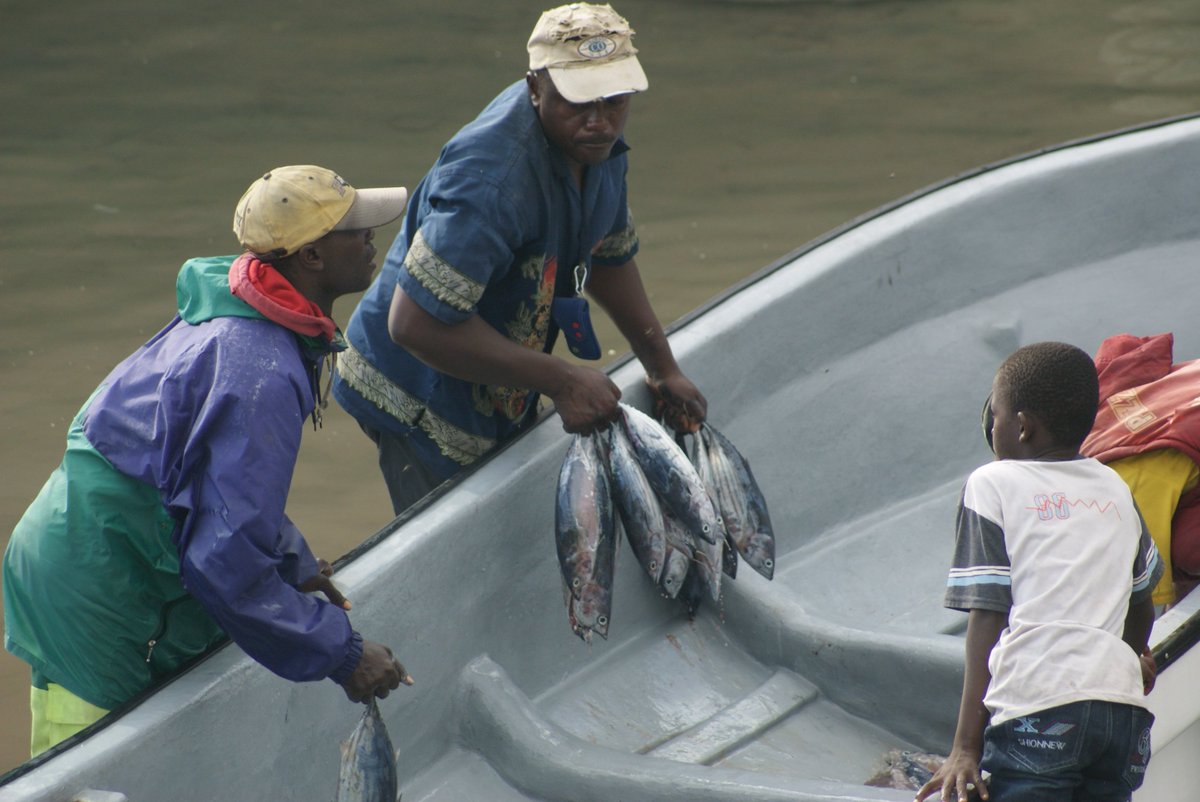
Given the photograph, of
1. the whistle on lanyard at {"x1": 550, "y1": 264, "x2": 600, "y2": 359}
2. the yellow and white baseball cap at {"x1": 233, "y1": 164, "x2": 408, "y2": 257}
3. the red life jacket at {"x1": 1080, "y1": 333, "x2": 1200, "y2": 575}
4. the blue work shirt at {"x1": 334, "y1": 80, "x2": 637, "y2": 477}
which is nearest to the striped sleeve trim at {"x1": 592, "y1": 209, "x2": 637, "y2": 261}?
the blue work shirt at {"x1": 334, "y1": 80, "x2": 637, "y2": 477}

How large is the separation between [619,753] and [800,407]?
1.66 meters

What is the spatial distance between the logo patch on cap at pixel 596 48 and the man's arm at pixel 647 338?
0.82m

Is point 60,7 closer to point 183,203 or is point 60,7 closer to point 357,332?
point 183,203

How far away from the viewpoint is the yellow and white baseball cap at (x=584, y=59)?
127 inches

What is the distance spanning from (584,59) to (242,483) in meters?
1.28

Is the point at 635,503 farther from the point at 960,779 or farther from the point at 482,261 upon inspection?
the point at 960,779

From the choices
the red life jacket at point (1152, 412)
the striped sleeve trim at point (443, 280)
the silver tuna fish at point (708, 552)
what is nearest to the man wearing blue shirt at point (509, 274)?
the striped sleeve trim at point (443, 280)

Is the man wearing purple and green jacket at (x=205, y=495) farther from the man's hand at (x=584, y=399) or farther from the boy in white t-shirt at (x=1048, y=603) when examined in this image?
A: the boy in white t-shirt at (x=1048, y=603)

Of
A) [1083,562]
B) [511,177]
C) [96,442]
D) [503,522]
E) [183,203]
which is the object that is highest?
[511,177]

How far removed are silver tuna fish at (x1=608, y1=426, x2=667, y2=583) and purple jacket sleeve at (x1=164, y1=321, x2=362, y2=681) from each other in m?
1.08

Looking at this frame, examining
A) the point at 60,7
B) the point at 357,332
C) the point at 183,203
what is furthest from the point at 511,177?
the point at 60,7

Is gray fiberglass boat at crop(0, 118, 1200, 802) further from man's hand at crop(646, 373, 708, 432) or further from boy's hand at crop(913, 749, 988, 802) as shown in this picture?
boy's hand at crop(913, 749, 988, 802)

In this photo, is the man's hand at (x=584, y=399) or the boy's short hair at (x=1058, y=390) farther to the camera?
the man's hand at (x=584, y=399)

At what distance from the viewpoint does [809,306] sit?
15.6 ft
